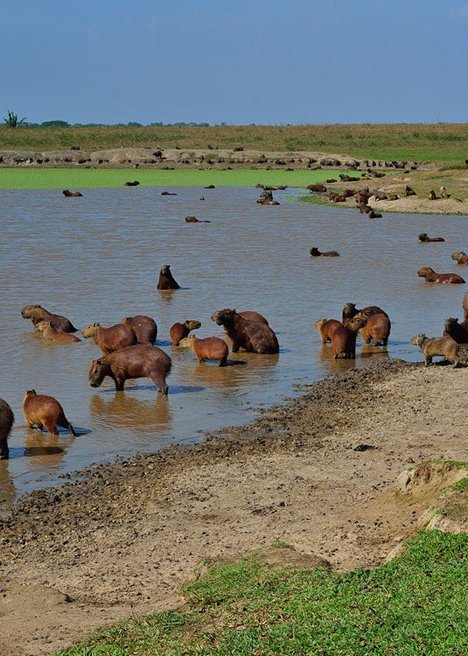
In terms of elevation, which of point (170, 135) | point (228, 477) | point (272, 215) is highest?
point (170, 135)

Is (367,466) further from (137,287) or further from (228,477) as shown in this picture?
(137,287)

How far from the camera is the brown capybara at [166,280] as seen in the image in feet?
Answer: 61.4

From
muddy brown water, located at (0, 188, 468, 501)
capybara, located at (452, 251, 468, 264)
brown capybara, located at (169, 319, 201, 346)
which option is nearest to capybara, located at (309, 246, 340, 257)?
muddy brown water, located at (0, 188, 468, 501)

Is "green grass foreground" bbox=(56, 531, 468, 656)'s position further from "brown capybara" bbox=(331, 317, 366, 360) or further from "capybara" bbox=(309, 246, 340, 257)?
"capybara" bbox=(309, 246, 340, 257)

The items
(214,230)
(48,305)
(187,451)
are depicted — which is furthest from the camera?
(214,230)

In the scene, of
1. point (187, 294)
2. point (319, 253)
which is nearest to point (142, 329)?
point (187, 294)

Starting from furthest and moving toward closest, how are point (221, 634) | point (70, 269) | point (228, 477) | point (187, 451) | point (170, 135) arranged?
point (170, 135) → point (70, 269) → point (187, 451) → point (228, 477) → point (221, 634)

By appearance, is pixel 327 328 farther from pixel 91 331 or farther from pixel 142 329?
pixel 91 331

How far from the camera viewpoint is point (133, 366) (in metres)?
11.9

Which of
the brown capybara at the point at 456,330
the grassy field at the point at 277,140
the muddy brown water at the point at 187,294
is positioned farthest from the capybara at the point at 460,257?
the grassy field at the point at 277,140

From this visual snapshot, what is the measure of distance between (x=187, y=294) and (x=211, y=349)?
578cm

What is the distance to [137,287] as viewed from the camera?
19531mm

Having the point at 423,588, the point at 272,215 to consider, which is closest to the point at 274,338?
the point at 423,588

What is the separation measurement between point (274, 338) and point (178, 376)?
5.32ft
